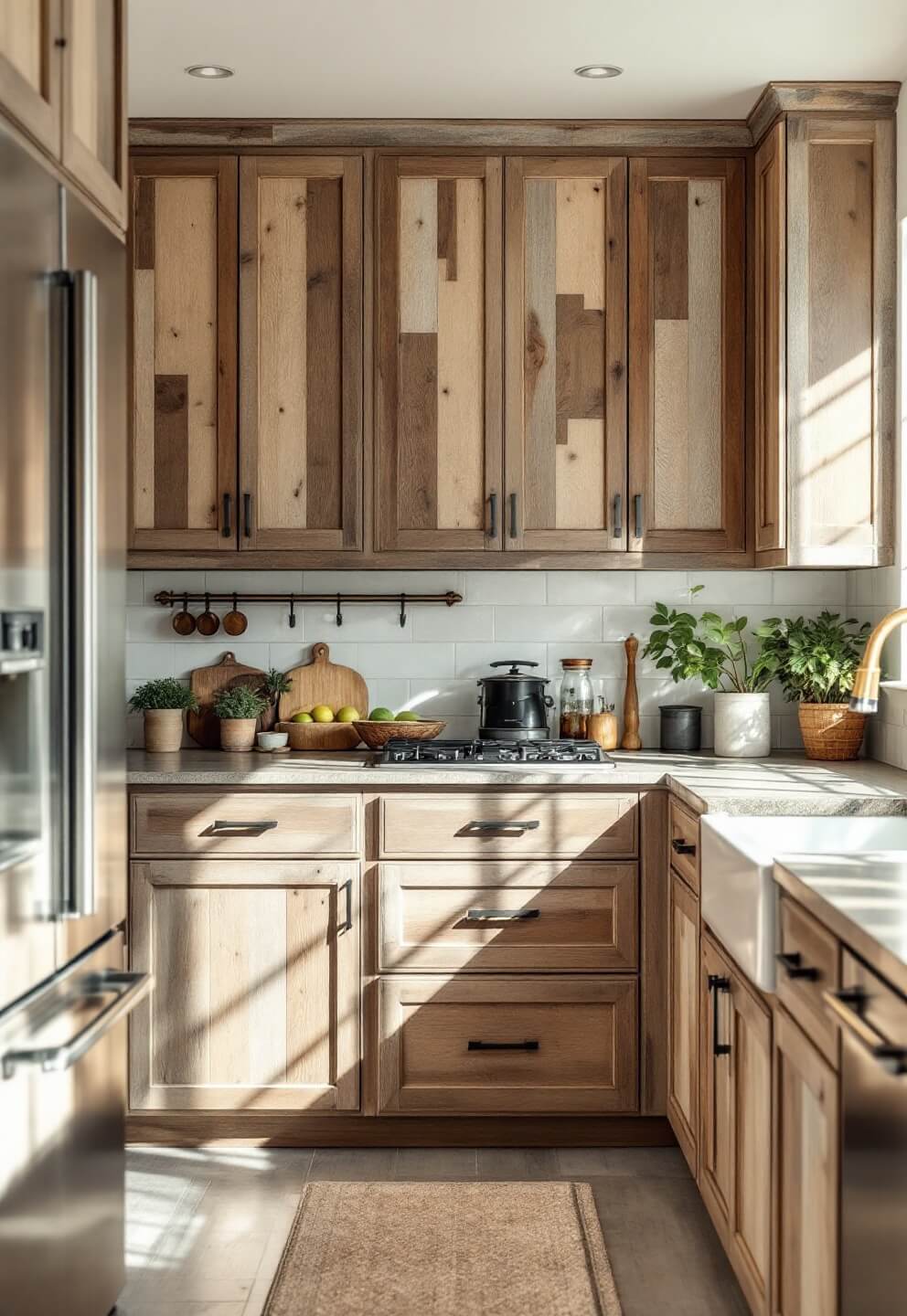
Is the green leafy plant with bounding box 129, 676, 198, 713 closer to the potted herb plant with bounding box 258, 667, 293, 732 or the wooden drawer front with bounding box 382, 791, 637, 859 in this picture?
the potted herb plant with bounding box 258, 667, 293, 732

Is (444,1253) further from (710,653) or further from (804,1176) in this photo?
(710,653)

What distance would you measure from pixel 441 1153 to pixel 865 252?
2.48 metres

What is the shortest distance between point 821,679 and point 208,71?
7.10 ft

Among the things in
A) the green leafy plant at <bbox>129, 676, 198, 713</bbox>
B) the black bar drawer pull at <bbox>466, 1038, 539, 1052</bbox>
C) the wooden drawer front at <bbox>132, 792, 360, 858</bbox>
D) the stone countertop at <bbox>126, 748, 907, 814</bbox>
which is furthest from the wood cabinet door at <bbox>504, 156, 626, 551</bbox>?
the black bar drawer pull at <bbox>466, 1038, 539, 1052</bbox>

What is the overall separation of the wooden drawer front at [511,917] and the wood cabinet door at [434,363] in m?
0.88

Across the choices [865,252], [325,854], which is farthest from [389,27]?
[325,854]

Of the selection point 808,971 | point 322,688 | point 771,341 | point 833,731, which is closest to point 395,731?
point 322,688

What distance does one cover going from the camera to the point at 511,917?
130 inches

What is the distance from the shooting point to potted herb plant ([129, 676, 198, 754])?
373 cm

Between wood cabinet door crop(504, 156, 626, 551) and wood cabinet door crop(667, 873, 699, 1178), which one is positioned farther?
wood cabinet door crop(504, 156, 626, 551)

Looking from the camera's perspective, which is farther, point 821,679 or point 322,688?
point 322,688

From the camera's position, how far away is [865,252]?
3.38m

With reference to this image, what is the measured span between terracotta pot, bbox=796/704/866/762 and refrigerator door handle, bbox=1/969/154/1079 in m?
1.97

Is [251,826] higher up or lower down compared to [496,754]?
lower down
